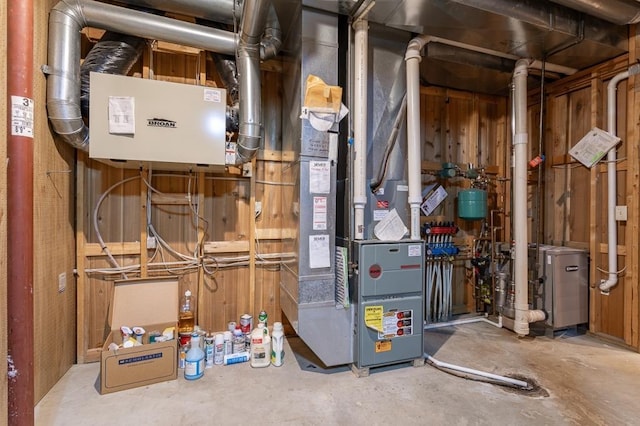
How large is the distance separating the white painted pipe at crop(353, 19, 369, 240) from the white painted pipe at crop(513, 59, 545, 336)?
1.74 meters

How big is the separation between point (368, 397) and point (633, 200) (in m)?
2.83

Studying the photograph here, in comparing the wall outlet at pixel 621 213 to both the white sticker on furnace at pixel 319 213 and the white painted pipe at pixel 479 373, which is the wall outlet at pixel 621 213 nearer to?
the white painted pipe at pixel 479 373

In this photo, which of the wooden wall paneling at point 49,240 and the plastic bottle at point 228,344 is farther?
the plastic bottle at point 228,344

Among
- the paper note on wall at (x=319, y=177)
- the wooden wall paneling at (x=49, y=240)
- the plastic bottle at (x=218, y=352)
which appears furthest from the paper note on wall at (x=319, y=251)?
the wooden wall paneling at (x=49, y=240)

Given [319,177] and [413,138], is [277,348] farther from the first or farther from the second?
[413,138]

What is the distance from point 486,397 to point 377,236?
1231 mm

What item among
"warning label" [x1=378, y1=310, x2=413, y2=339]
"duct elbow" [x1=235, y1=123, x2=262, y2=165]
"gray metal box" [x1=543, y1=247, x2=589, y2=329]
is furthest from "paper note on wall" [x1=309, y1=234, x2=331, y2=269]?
"gray metal box" [x1=543, y1=247, x2=589, y2=329]

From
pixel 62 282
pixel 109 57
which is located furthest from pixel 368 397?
pixel 109 57

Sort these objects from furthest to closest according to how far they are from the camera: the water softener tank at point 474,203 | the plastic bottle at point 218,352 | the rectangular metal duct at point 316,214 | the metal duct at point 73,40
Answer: the water softener tank at point 474,203, the plastic bottle at point 218,352, the rectangular metal duct at point 316,214, the metal duct at point 73,40

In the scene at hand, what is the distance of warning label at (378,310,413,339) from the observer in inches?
89.5

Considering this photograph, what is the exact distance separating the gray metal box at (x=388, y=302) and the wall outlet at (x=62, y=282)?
202cm

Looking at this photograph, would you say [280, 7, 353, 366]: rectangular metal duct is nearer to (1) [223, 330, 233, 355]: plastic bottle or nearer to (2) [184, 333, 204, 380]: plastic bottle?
(1) [223, 330, 233, 355]: plastic bottle

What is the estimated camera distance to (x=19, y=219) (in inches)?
50.2

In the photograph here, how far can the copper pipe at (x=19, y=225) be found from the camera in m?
1.24
